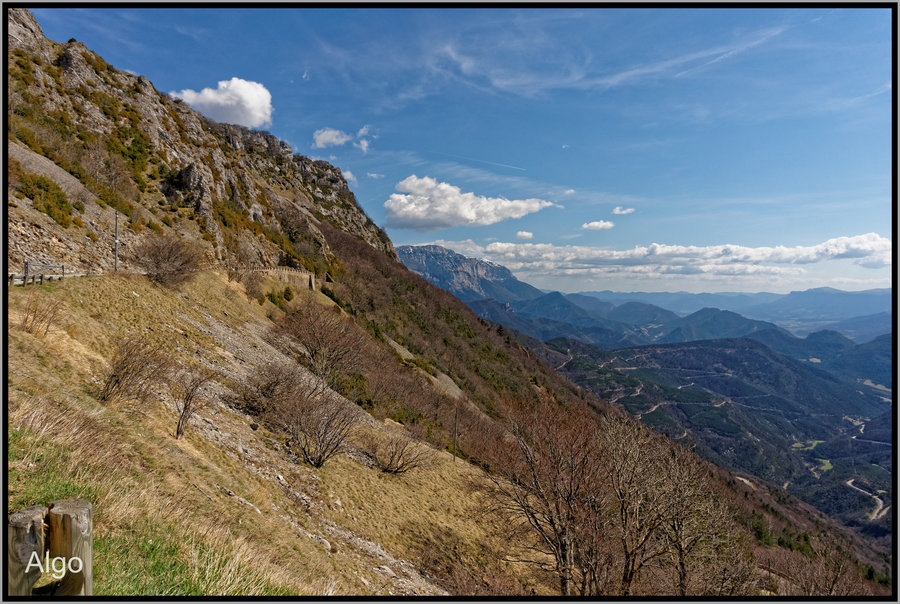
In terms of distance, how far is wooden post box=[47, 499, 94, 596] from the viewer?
3070 mm

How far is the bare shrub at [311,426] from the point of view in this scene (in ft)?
58.7

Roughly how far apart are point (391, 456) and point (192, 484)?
13.2m

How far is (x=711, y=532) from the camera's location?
52.9 feet

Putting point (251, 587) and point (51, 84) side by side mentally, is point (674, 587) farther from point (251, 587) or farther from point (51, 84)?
point (51, 84)

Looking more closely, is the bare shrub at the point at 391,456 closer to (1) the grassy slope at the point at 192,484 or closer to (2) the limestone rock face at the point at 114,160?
(1) the grassy slope at the point at 192,484

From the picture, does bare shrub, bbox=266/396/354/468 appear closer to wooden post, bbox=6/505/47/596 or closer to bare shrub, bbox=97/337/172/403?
bare shrub, bbox=97/337/172/403

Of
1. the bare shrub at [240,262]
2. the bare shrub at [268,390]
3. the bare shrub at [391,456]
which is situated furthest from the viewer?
the bare shrub at [240,262]

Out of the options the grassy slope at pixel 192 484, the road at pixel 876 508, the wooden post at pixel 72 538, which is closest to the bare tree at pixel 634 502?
the grassy slope at pixel 192 484

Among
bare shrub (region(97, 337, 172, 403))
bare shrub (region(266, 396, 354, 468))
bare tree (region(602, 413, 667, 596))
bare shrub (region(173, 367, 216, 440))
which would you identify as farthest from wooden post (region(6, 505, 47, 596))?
bare shrub (region(266, 396, 354, 468))

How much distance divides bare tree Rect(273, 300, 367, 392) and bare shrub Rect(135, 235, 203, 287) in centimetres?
886

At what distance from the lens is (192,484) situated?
9.88m

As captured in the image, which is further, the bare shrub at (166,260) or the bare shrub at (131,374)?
the bare shrub at (166,260)

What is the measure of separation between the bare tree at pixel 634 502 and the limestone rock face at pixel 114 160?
2713 centimetres

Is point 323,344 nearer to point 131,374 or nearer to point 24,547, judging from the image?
point 131,374
